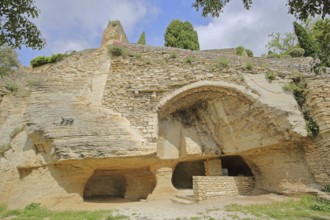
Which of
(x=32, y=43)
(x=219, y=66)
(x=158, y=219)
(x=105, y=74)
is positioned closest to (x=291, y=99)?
(x=219, y=66)

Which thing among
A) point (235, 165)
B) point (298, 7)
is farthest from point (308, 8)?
point (235, 165)

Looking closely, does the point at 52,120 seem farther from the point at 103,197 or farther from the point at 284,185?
the point at 284,185

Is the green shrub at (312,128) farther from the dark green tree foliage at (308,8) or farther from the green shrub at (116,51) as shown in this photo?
the green shrub at (116,51)

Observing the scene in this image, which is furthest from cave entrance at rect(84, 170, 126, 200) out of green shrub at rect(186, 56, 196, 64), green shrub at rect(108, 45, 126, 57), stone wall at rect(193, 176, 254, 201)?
green shrub at rect(186, 56, 196, 64)

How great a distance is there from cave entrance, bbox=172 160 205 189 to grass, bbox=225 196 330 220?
5102mm

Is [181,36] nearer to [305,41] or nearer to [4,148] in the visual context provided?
[305,41]

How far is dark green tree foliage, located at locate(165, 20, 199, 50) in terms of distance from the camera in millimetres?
19281

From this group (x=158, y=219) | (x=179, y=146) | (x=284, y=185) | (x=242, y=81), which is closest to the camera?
(x=158, y=219)

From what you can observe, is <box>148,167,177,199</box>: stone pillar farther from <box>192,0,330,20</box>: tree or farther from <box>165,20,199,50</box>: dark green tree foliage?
<box>165,20,199,50</box>: dark green tree foliage

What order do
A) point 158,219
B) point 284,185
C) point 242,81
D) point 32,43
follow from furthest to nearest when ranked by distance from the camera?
point 242,81
point 284,185
point 158,219
point 32,43

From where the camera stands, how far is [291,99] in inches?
332

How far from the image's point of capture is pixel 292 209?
6.47 metres

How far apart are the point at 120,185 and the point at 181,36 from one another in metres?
13.1

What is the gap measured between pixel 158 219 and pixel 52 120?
17.4ft
